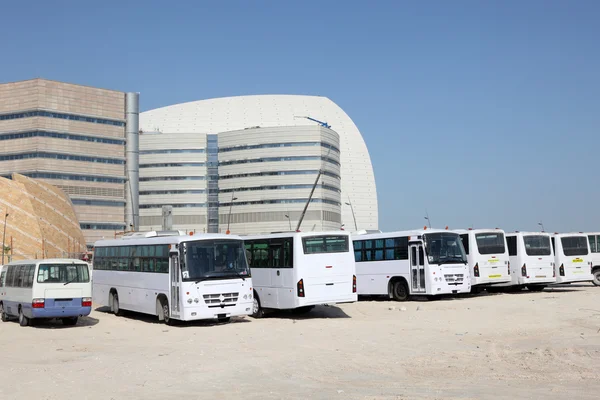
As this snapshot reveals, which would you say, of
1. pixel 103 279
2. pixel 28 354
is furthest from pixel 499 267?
pixel 28 354

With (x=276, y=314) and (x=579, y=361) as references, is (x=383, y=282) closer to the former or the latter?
(x=276, y=314)

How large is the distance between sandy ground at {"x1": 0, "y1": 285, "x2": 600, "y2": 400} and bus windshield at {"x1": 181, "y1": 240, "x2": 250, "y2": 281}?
172cm

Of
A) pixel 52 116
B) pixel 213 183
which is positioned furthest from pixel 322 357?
→ pixel 213 183

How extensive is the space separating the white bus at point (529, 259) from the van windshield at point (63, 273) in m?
20.6

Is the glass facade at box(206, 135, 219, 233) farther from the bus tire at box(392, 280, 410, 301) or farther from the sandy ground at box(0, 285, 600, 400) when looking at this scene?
the sandy ground at box(0, 285, 600, 400)

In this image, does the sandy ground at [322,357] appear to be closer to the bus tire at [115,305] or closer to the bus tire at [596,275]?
the bus tire at [115,305]

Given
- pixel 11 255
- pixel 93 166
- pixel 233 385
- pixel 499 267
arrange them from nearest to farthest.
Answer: pixel 233 385, pixel 499 267, pixel 11 255, pixel 93 166

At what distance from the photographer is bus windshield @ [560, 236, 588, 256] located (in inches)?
1426

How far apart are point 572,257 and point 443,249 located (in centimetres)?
1043

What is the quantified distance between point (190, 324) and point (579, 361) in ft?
46.3

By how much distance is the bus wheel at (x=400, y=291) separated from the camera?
30.4m

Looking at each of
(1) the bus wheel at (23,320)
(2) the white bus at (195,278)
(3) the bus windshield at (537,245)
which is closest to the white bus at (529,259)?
(3) the bus windshield at (537,245)

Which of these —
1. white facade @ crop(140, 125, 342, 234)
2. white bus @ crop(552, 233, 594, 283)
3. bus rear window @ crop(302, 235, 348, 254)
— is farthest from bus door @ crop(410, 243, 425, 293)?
white facade @ crop(140, 125, 342, 234)

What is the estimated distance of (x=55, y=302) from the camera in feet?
76.5
